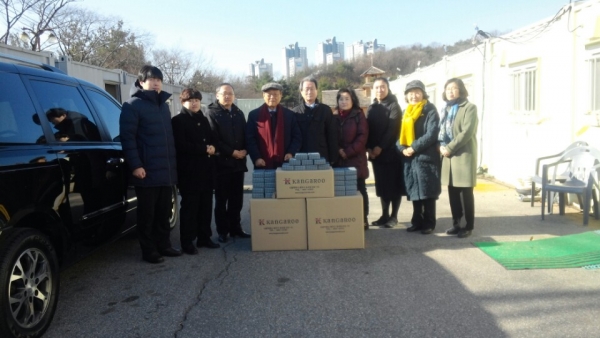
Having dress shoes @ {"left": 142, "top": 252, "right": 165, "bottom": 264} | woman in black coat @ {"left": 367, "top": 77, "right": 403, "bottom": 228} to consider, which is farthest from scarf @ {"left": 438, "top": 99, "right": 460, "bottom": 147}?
dress shoes @ {"left": 142, "top": 252, "right": 165, "bottom": 264}

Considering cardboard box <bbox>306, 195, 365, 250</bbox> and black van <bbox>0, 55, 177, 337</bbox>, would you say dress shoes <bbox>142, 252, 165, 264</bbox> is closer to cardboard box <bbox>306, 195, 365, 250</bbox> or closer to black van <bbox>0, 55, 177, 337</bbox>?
black van <bbox>0, 55, 177, 337</bbox>

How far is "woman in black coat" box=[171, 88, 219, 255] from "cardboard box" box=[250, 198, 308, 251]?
1.98 feet

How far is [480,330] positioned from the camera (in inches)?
134

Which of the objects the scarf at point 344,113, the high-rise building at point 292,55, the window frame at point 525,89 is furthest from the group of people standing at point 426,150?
the high-rise building at point 292,55

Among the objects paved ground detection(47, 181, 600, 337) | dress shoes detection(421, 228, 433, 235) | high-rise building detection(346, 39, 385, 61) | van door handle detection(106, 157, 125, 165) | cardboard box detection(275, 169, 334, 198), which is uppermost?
high-rise building detection(346, 39, 385, 61)

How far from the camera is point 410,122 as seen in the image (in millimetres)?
6023

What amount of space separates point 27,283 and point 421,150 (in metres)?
4.30

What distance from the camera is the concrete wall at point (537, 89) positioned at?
725 centimetres

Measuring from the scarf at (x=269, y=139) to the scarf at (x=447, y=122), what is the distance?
1.91 meters

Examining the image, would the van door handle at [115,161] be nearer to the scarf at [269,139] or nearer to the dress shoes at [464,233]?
the scarf at [269,139]

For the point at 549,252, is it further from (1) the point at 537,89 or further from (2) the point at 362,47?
(2) the point at 362,47

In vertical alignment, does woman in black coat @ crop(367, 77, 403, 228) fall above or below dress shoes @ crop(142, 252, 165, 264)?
above

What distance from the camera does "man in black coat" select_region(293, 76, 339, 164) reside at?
5949 mm

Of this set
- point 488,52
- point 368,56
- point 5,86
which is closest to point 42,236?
point 5,86
